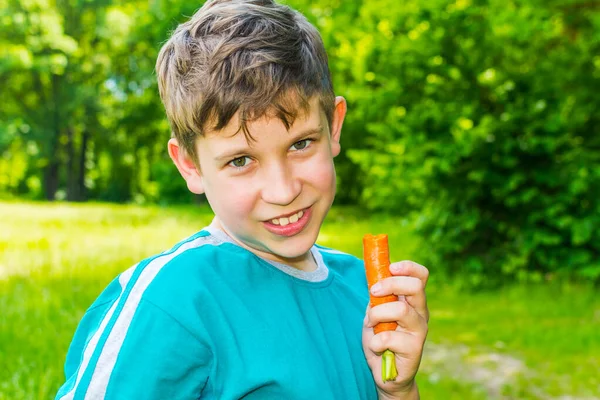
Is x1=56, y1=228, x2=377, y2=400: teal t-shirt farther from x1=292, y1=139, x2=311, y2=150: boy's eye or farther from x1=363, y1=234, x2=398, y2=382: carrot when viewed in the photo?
x1=292, y1=139, x2=311, y2=150: boy's eye

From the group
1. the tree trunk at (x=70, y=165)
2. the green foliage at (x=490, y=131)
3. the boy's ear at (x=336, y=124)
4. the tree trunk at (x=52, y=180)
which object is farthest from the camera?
the tree trunk at (x=70, y=165)

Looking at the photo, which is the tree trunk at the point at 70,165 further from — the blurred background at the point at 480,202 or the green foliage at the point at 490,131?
the green foliage at the point at 490,131

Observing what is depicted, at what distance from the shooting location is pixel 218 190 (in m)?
1.72

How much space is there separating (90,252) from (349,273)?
18.3 feet

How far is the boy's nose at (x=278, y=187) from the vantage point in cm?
163

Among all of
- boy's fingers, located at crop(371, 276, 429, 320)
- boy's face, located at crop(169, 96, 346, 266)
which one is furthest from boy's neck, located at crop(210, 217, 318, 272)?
boy's fingers, located at crop(371, 276, 429, 320)

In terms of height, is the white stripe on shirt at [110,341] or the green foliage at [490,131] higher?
the green foliage at [490,131]

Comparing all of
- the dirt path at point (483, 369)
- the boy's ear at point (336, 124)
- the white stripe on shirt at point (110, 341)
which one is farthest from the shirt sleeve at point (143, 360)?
the dirt path at point (483, 369)

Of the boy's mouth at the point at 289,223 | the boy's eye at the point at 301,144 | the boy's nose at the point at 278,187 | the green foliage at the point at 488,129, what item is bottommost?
the boy's mouth at the point at 289,223

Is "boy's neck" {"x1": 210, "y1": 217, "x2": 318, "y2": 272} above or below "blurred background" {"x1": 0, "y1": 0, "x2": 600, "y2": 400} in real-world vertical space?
below

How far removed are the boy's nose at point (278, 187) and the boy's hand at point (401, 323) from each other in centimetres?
33

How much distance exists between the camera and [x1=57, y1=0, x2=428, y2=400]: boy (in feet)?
4.91

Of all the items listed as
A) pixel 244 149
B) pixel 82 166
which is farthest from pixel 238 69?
pixel 82 166

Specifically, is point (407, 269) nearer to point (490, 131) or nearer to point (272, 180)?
point (272, 180)
